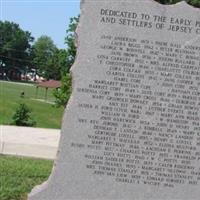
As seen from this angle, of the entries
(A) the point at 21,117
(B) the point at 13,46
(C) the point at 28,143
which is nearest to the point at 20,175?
(C) the point at 28,143

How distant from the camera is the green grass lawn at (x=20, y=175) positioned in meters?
10.3

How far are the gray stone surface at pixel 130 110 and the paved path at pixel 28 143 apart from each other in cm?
799

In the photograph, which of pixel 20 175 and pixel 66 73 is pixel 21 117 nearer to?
pixel 66 73

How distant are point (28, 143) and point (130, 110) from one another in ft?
32.7

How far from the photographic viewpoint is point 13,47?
439 feet

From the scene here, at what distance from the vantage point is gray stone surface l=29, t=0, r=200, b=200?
7688 mm

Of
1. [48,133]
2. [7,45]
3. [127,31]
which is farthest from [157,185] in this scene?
[7,45]

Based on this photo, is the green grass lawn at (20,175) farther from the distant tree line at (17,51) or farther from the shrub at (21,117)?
the distant tree line at (17,51)

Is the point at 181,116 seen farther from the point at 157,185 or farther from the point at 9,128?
the point at 9,128

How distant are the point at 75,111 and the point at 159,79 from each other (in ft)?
3.19

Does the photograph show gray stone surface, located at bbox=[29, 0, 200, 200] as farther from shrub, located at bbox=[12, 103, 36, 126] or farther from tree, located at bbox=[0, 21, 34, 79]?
tree, located at bbox=[0, 21, 34, 79]

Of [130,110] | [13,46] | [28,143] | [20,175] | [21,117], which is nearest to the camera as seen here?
[130,110]

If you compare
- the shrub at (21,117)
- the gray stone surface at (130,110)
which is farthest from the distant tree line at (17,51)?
the gray stone surface at (130,110)

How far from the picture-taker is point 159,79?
772cm
